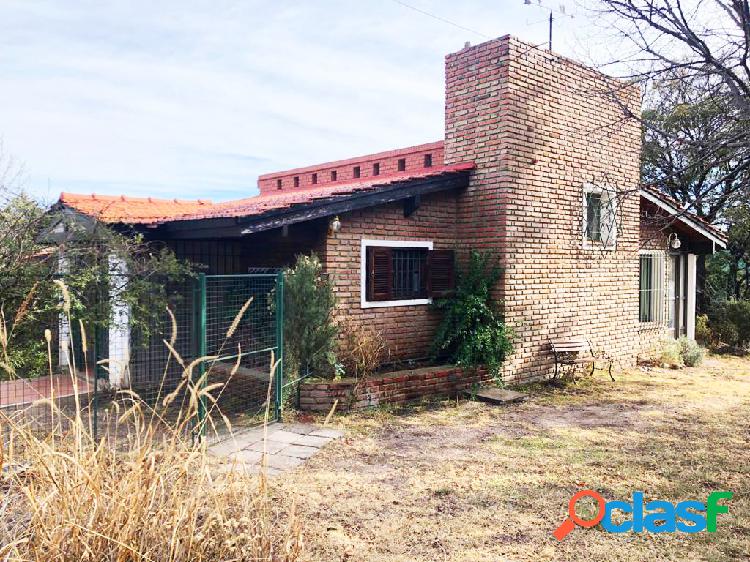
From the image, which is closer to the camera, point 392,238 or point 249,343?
point 249,343

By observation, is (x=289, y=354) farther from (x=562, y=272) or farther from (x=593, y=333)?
(x=593, y=333)

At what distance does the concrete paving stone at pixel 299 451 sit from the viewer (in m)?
6.04

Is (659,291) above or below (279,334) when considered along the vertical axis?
above

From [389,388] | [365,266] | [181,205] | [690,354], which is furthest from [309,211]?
[690,354]

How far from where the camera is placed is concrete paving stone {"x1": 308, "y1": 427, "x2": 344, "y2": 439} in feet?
22.1

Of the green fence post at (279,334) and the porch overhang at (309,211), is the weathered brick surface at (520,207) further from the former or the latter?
the green fence post at (279,334)

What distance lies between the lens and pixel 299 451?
20.2ft

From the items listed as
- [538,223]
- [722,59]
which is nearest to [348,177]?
[538,223]

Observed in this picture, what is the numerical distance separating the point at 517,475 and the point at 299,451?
2.20 metres

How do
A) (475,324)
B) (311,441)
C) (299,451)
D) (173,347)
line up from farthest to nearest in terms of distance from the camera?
1. (475,324)
2. (173,347)
3. (311,441)
4. (299,451)

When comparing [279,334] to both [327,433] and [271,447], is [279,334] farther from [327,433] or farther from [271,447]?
[271,447]

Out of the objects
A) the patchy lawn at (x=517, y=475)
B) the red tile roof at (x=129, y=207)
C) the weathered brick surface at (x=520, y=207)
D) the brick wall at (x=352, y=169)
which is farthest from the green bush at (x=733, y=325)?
the red tile roof at (x=129, y=207)

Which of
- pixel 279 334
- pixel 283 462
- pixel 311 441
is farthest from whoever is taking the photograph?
pixel 279 334

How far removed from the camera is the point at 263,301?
336 inches
